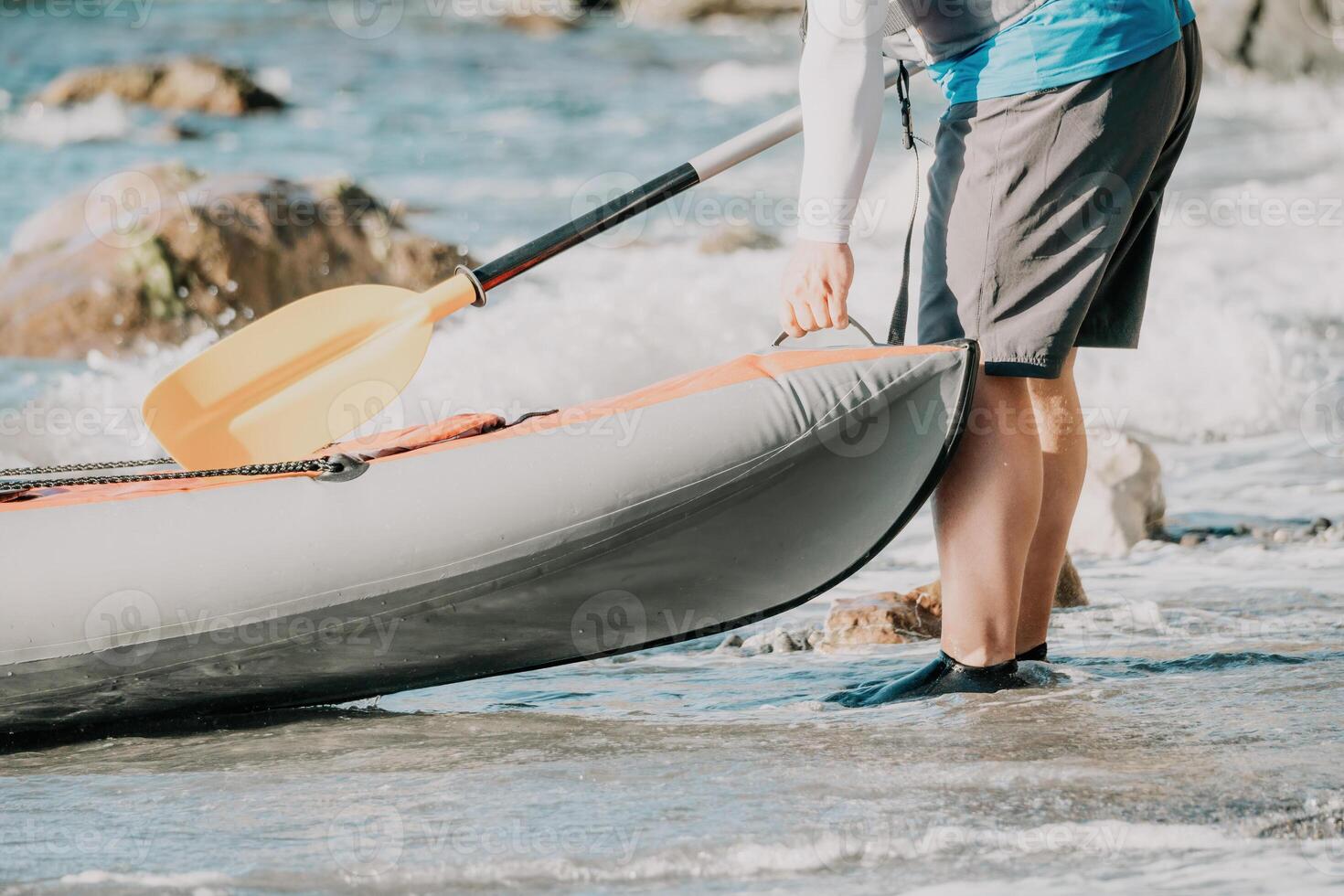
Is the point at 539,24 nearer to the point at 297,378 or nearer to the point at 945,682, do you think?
the point at 297,378

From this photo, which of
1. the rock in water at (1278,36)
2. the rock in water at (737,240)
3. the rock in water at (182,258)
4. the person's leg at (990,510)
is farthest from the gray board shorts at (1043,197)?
the rock in water at (1278,36)

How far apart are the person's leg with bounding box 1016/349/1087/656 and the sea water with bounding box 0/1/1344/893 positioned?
203 millimetres

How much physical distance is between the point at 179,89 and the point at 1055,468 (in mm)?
10078

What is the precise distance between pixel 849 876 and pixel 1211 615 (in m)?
1.59

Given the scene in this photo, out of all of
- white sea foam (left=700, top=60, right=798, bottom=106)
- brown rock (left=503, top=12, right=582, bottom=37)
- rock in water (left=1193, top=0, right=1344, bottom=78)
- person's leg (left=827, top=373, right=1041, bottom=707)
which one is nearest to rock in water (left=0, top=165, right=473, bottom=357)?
person's leg (left=827, top=373, right=1041, bottom=707)

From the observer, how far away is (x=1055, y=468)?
7.41 feet

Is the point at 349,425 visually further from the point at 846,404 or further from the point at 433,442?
the point at 846,404

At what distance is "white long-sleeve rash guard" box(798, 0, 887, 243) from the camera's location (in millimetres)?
1975

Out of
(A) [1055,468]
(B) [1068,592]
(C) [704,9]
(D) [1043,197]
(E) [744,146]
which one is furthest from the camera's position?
(C) [704,9]

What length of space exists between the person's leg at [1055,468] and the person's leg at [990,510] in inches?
5.4

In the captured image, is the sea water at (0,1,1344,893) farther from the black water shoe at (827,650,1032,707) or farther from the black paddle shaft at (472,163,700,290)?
the black paddle shaft at (472,163,700,290)

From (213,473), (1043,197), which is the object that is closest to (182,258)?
(213,473)

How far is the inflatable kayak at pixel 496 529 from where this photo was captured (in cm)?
208

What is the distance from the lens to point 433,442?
2225mm
